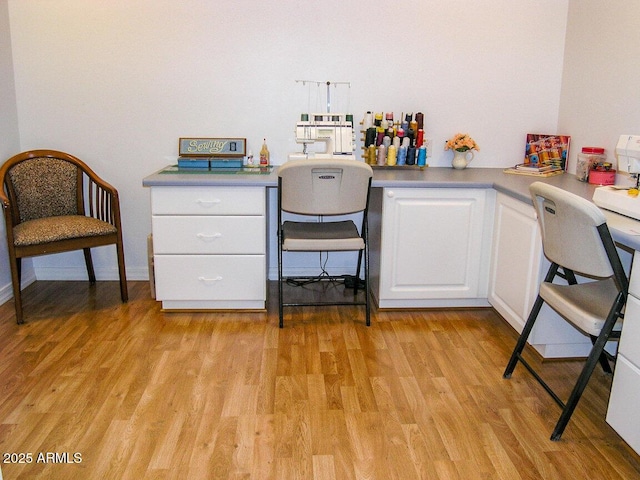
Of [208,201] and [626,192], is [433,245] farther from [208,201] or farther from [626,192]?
[208,201]

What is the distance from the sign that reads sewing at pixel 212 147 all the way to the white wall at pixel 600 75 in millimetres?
1991

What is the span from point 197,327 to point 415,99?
1924 mm

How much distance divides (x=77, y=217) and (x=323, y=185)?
1.54 m

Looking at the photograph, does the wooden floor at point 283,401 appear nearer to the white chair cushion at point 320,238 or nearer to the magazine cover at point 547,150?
the white chair cushion at point 320,238

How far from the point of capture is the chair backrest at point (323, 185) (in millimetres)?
2805

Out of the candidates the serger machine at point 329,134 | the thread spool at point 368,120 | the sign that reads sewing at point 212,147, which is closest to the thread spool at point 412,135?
the thread spool at point 368,120

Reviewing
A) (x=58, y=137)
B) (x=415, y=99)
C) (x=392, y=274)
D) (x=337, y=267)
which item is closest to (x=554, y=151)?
(x=415, y=99)

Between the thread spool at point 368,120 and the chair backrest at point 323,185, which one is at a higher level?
the thread spool at point 368,120

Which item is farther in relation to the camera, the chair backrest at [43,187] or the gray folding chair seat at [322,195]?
the chair backrest at [43,187]

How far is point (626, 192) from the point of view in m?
2.22

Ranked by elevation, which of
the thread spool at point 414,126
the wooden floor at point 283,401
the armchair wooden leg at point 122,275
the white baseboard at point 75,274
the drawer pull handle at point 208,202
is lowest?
the wooden floor at point 283,401

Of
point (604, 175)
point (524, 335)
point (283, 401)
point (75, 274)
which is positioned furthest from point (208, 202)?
A: point (604, 175)

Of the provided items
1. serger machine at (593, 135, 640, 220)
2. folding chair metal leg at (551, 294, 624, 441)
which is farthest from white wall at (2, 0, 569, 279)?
folding chair metal leg at (551, 294, 624, 441)

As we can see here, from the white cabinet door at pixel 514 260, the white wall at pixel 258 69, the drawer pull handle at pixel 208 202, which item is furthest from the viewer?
the white wall at pixel 258 69
